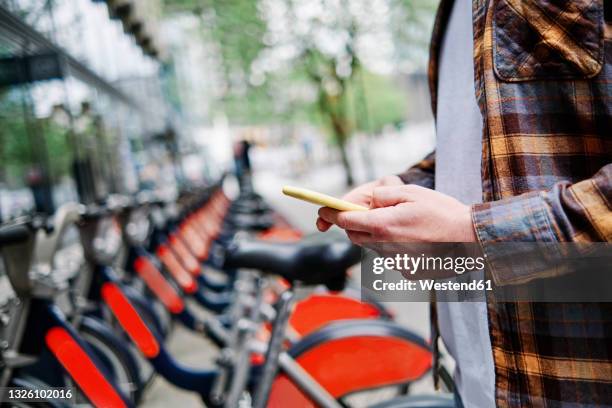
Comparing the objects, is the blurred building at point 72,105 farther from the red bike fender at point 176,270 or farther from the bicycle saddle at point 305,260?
the bicycle saddle at point 305,260

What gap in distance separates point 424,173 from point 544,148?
463 millimetres

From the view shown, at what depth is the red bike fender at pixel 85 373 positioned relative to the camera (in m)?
2.02

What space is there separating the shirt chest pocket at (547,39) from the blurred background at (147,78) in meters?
3.04

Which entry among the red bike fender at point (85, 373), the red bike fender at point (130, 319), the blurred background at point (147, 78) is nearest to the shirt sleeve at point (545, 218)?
the red bike fender at point (85, 373)

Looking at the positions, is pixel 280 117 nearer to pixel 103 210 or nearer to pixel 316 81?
pixel 316 81

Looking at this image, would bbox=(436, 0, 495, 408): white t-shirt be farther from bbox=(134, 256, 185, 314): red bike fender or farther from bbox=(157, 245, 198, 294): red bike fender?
bbox=(157, 245, 198, 294): red bike fender

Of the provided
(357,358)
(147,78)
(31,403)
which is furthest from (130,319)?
(147,78)

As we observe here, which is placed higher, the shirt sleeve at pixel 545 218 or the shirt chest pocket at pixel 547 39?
the shirt chest pocket at pixel 547 39

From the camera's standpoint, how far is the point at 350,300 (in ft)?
8.43

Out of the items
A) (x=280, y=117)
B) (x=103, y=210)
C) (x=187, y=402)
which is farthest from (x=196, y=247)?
(x=280, y=117)

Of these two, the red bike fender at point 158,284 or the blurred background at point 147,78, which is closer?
the red bike fender at point 158,284

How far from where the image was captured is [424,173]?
128 cm

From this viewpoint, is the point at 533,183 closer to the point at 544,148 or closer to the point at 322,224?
the point at 544,148

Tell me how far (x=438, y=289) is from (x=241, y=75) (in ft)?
40.9
